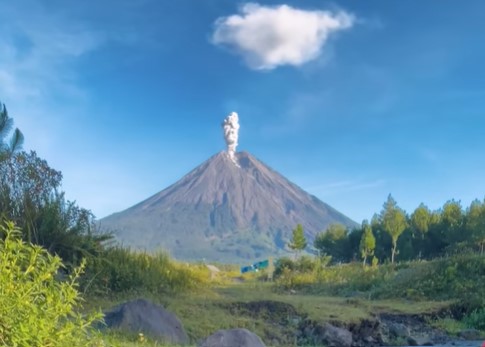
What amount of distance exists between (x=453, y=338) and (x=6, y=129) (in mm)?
10373

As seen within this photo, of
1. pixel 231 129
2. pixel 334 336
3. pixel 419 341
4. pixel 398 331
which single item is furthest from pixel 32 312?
pixel 231 129

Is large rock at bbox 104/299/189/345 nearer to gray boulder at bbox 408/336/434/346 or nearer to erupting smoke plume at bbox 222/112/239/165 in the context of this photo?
gray boulder at bbox 408/336/434/346

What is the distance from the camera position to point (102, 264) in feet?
35.5

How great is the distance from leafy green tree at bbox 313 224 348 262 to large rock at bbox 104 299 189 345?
137ft

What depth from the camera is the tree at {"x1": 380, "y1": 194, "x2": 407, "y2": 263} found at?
122ft

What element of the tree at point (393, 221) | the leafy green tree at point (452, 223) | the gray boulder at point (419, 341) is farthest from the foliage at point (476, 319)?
the leafy green tree at point (452, 223)

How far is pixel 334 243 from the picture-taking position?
50531 millimetres

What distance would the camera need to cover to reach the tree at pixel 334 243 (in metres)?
49.8

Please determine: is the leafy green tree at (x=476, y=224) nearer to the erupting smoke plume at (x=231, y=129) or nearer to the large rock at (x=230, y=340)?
the large rock at (x=230, y=340)

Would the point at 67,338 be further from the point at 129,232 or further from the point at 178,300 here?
the point at 129,232

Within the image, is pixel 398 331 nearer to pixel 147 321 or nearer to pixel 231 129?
pixel 147 321

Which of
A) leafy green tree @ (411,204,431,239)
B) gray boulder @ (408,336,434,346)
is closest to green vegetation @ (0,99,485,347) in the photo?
gray boulder @ (408,336,434,346)

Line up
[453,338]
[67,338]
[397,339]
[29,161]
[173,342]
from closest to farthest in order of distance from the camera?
[67,338] → [173,342] → [397,339] → [453,338] → [29,161]

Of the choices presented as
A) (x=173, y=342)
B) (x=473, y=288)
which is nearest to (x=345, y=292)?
(x=473, y=288)
